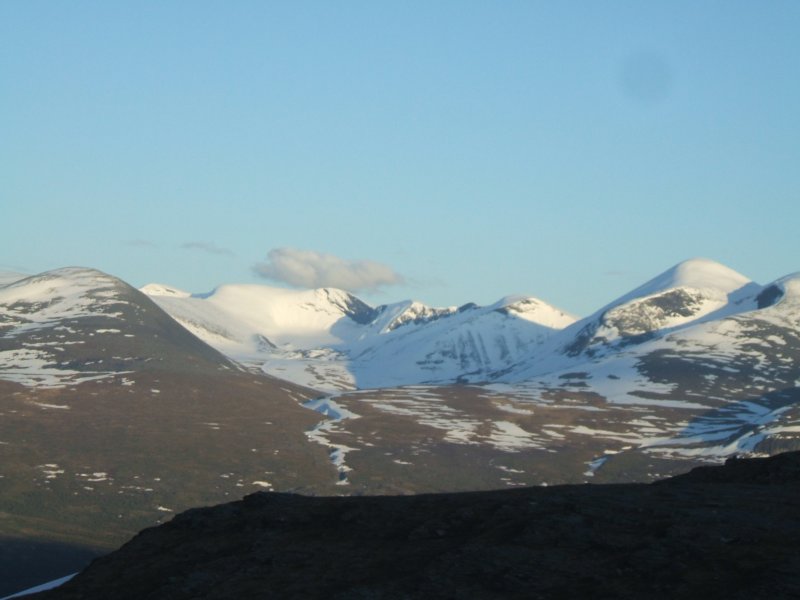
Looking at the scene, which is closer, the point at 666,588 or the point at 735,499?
the point at 666,588

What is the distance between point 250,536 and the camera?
55.3m

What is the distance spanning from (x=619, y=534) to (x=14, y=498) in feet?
460

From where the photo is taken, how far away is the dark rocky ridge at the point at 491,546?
131ft

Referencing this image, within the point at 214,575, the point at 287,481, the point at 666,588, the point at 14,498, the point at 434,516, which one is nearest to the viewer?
the point at 666,588

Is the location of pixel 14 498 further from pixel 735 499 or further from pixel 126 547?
pixel 735 499

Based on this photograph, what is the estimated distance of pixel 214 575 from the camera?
49219mm

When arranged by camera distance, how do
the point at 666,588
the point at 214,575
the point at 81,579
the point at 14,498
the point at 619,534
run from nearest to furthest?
the point at 666,588, the point at 619,534, the point at 214,575, the point at 81,579, the point at 14,498

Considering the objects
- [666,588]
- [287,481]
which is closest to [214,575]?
[666,588]

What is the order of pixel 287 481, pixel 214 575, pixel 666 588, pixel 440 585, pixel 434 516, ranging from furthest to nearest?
1. pixel 287 481
2. pixel 434 516
3. pixel 214 575
4. pixel 440 585
5. pixel 666 588

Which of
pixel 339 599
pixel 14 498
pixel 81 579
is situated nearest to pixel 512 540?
pixel 339 599

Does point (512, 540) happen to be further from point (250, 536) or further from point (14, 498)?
point (14, 498)

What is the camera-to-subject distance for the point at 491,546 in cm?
4512

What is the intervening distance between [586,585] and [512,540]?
641 centimetres

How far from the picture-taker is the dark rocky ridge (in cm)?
3994
